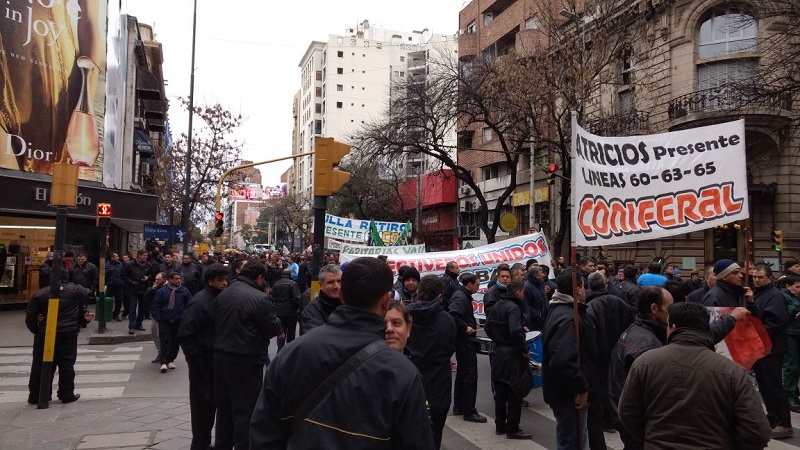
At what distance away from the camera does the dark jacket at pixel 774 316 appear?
22.5 ft

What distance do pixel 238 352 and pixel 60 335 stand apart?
13.2 ft

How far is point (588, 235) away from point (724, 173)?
1859 mm

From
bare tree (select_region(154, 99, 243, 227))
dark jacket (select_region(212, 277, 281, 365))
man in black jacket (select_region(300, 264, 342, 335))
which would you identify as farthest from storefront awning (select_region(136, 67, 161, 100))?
man in black jacket (select_region(300, 264, 342, 335))

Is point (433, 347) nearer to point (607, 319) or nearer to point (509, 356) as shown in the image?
point (509, 356)

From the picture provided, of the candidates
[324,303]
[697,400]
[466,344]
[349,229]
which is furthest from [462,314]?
[349,229]

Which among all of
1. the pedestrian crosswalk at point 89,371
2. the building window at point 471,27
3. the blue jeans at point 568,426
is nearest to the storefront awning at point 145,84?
the building window at point 471,27

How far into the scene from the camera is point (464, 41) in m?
43.7

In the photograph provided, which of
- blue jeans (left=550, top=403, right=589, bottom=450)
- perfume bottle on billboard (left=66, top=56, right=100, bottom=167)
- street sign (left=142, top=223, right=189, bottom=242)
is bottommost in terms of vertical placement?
blue jeans (left=550, top=403, right=589, bottom=450)

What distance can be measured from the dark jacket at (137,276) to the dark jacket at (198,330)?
10.00m

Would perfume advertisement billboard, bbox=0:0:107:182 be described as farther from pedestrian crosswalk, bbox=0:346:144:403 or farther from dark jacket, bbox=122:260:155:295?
pedestrian crosswalk, bbox=0:346:144:403

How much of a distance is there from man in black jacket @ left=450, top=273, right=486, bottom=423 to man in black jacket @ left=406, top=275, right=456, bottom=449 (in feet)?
3.77

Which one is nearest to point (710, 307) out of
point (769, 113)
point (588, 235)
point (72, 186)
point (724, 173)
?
point (724, 173)

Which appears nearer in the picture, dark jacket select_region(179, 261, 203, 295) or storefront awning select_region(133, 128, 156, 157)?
dark jacket select_region(179, 261, 203, 295)

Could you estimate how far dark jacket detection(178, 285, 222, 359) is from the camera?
6.02 metres
